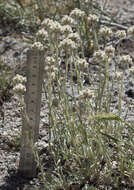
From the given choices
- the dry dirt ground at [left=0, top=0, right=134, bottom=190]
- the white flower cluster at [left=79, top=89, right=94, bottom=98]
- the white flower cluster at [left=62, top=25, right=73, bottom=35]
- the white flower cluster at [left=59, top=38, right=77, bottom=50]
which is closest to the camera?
the white flower cluster at [left=79, top=89, right=94, bottom=98]

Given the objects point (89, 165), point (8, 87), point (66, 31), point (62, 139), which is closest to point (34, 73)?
point (66, 31)

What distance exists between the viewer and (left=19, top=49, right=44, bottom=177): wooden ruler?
9.51ft

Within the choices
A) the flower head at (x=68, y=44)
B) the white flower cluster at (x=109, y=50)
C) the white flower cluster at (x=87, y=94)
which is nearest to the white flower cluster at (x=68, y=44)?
the flower head at (x=68, y=44)

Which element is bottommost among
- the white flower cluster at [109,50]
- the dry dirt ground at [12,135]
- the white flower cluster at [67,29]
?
the dry dirt ground at [12,135]

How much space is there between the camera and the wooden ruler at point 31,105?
9.51 feet

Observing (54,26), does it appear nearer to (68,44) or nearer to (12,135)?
(68,44)

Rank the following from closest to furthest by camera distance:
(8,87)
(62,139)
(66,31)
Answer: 1. (66,31)
2. (62,139)
3. (8,87)

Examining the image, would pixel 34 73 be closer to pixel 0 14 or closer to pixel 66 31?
pixel 66 31

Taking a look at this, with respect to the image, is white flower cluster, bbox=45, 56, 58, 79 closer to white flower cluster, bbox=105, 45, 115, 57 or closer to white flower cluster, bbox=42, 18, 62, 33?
white flower cluster, bbox=42, 18, 62, 33

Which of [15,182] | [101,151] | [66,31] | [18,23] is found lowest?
[15,182]

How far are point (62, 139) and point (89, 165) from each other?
10.8 inches

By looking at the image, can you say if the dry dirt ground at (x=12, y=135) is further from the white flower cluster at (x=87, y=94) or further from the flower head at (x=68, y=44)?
the flower head at (x=68, y=44)

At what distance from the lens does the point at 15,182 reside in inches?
124

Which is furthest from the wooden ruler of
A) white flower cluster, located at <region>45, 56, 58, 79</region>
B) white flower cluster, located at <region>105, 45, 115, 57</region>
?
white flower cluster, located at <region>105, 45, 115, 57</region>
